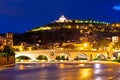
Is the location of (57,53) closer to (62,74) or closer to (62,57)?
(62,57)

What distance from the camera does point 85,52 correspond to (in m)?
155

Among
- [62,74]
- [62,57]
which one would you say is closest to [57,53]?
[62,57]

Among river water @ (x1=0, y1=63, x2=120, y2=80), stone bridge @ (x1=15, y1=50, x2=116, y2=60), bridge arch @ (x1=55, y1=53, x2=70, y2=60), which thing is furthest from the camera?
bridge arch @ (x1=55, y1=53, x2=70, y2=60)

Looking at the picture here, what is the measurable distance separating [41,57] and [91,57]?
2155cm

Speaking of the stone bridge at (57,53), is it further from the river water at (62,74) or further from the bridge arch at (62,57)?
the river water at (62,74)

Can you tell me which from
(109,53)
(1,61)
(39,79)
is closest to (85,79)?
(39,79)

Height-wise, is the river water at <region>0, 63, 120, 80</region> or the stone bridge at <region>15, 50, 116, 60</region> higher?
the stone bridge at <region>15, 50, 116, 60</region>

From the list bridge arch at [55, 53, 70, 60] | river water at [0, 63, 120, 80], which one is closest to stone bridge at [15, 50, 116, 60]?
bridge arch at [55, 53, 70, 60]

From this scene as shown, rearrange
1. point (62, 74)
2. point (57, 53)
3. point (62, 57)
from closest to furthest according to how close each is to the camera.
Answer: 1. point (62, 74)
2. point (57, 53)
3. point (62, 57)

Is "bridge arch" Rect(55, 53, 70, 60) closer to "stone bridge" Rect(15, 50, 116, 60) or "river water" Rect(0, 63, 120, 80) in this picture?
"stone bridge" Rect(15, 50, 116, 60)

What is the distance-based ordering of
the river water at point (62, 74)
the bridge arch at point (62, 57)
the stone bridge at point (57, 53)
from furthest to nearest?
1. the bridge arch at point (62, 57)
2. the stone bridge at point (57, 53)
3. the river water at point (62, 74)

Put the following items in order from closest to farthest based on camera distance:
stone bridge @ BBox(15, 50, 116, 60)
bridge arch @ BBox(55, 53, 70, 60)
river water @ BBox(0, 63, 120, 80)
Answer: river water @ BBox(0, 63, 120, 80)
stone bridge @ BBox(15, 50, 116, 60)
bridge arch @ BBox(55, 53, 70, 60)

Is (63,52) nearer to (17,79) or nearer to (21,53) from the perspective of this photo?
(21,53)

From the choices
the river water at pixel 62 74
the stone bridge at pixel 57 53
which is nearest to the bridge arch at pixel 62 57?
the stone bridge at pixel 57 53
